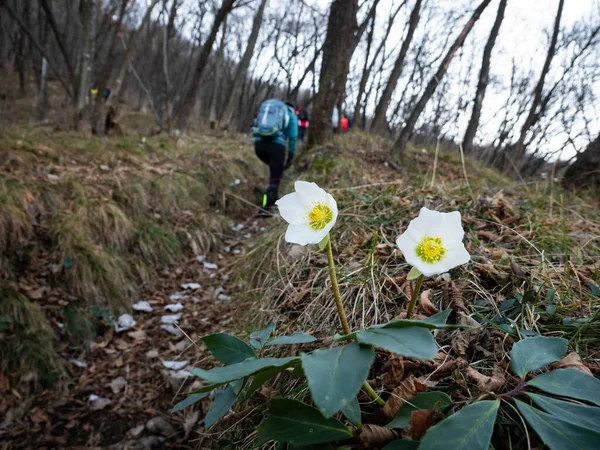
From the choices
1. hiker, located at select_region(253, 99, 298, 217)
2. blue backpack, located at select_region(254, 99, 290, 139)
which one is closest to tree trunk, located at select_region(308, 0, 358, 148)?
hiker, located at select_region(253, 99, 298, 217)

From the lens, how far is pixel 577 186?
12.7ft

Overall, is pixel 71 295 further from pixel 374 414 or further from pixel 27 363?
pixel 374 414

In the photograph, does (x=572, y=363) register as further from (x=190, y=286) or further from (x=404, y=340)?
(x=190, y=286)

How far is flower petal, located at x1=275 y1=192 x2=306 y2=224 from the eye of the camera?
929mm

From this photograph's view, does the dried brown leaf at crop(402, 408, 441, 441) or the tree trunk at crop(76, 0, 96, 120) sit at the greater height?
the tree trunk at crop(76, 0, 96, 120)

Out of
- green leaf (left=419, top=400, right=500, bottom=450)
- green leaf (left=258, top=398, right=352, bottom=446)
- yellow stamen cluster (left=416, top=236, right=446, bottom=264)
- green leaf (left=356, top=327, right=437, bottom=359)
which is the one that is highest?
yellow stamen cluster (left=416, top=236, right=446, bottom=264)

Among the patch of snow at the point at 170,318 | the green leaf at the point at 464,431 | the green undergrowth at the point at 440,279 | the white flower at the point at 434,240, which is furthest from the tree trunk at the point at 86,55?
the green leaf at the point at 464,431

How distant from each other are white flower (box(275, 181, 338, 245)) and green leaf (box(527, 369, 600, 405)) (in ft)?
1.93

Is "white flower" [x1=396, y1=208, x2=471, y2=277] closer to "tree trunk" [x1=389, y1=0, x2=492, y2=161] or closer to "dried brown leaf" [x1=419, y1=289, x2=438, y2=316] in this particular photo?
"dried brown leaf" [x1=419, y1=289, x2=438, y2=316]

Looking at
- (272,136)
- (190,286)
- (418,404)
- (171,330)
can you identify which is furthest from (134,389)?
(272,136)

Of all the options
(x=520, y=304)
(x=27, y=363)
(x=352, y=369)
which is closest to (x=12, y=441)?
(x=27, y=363)

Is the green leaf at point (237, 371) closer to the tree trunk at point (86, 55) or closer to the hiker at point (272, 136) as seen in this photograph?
the hiker at point (272, 136)

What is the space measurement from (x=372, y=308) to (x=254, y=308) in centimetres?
86

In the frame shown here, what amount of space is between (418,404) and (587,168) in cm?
462
